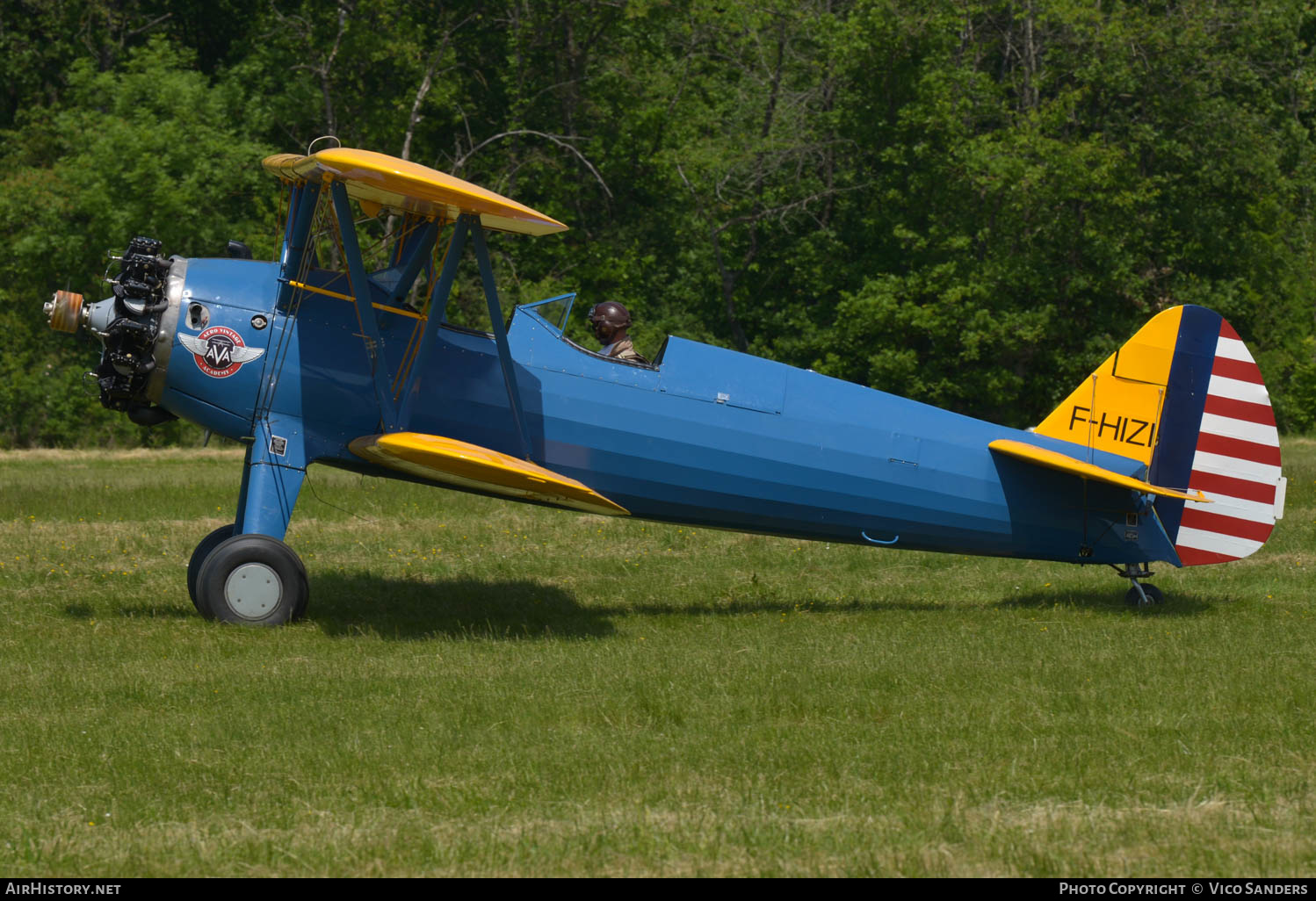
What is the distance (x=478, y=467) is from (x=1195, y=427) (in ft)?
19.2

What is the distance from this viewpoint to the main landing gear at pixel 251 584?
9.07 metres

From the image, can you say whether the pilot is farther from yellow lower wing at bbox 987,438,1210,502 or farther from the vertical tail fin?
the vertical tail fin

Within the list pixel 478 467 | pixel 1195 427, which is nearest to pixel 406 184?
pixel 478 467

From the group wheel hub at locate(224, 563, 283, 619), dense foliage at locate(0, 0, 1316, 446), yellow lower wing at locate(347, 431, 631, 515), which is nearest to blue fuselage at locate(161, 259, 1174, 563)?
yellow lower wing at locate(347, 431, 631, 515)

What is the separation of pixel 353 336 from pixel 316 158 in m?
1.46

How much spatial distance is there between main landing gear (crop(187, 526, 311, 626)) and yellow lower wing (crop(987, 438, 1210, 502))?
17.7 ft

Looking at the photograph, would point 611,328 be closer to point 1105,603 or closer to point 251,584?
point 251,584

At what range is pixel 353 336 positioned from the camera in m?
9.52

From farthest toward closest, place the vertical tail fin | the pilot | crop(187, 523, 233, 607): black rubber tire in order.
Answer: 1. the vertical tail fin
2. the pilot
3. crop(187, 523, 233, 607): black rubber tire

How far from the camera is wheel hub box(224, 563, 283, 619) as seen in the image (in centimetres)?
911
